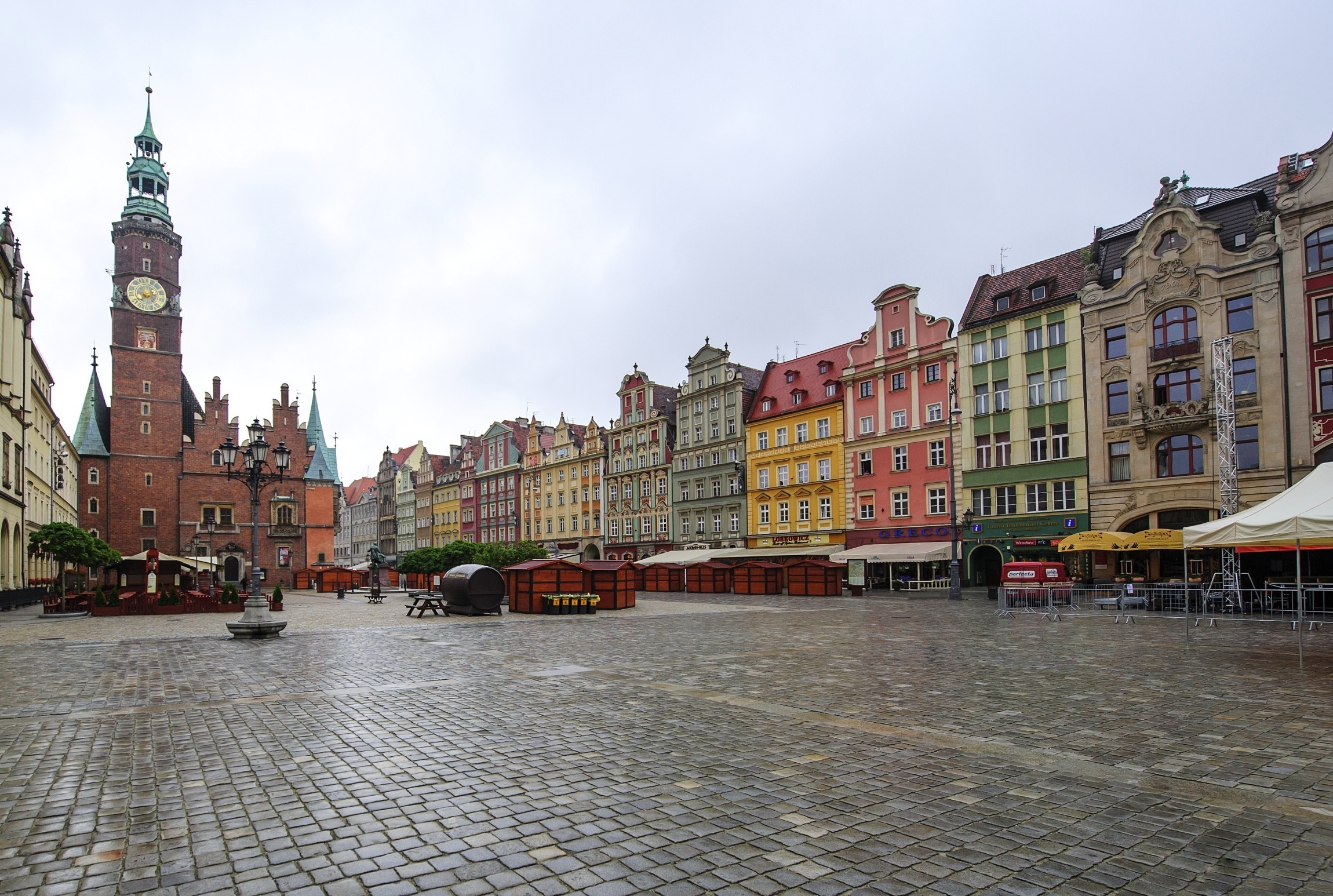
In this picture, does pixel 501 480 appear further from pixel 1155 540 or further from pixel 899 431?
pixel 1155 540

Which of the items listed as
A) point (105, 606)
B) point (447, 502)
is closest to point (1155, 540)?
point (105, 606)

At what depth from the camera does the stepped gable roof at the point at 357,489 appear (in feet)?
459

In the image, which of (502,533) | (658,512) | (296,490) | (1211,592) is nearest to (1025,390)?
(1211,592)

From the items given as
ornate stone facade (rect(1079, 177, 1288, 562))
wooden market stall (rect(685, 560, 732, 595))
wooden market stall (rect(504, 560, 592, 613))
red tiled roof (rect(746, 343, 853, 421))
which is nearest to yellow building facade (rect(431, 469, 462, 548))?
red tiled roof (rect(746, 343, 853, 421))

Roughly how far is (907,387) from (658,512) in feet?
78.3

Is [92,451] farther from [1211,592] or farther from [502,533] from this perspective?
[1211,592]

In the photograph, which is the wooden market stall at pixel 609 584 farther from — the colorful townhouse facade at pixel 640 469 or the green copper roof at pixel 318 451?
the green copper roof at pixel 318 451

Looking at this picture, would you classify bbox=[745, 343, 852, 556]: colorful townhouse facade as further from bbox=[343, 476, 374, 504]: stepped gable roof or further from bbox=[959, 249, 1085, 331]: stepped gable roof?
bbox=[343, 476, 374, 504]: stepped gable roof

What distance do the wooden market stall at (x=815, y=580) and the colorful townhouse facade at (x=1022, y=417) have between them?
899cm

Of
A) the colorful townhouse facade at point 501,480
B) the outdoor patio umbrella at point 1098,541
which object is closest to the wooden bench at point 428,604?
the outdoor patio umbrella at point 1098,541

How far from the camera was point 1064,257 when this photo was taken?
42.2 meters

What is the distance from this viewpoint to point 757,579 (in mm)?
41562

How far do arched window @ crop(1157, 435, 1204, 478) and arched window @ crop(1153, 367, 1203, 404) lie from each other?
5.63ft

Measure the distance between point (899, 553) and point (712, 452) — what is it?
19.7m
